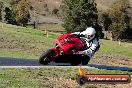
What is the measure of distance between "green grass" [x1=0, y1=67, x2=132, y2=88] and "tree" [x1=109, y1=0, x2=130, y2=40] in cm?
9871

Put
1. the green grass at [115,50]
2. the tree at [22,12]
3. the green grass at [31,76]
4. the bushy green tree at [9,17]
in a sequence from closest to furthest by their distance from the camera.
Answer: the green grass at [31,76] < the green grass at [115,50] < the tree at [22,12] < the bushy green tree at [9,17]

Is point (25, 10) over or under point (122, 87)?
under

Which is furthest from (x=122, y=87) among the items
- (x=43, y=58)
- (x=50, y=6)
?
(x=50, y=6)

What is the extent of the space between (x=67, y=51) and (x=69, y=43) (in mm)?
499

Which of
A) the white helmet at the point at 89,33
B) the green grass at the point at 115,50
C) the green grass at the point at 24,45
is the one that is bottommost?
the green grass at the point at 115,50

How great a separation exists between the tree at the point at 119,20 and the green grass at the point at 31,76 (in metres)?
98.7

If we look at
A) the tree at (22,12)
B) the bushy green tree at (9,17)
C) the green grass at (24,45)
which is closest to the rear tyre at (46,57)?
the green grass at (24,45)

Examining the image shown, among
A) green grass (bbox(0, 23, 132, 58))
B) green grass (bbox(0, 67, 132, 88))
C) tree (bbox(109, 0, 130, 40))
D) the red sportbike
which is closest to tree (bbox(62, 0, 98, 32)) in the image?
tree (bbox(109, 0, 130, 40))

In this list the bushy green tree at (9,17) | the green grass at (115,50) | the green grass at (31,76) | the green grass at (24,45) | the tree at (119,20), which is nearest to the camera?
the green grass at (31,76)

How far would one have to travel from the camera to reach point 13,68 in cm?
1814

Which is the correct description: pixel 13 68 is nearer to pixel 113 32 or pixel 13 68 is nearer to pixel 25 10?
pixel 25 10

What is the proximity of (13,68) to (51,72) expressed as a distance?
1.85 meters

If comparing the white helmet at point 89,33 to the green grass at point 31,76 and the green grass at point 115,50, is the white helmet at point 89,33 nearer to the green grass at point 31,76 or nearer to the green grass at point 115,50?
the green grass at point 31,76

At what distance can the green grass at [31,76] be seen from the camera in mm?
14783
